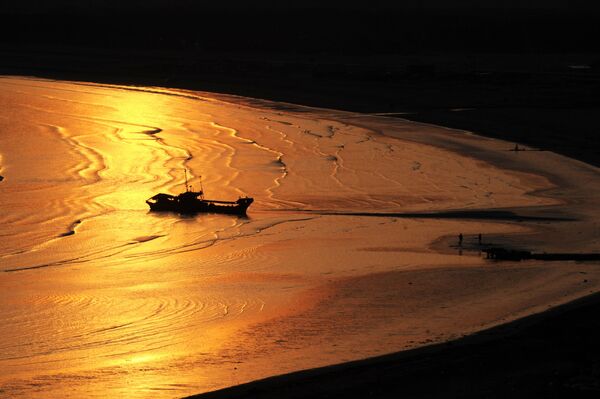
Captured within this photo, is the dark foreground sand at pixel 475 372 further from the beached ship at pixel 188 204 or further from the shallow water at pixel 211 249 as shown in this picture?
the beached ship at pixel 188 204

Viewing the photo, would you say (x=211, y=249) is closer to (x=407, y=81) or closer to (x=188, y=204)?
(x=188, y=204)

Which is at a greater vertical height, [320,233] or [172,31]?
[172,31]

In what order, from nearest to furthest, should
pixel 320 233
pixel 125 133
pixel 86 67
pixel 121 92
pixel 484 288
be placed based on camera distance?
pixel 484 288, pixel 320 233, pixel 125 133, pixel 121 92, pixel 86 67

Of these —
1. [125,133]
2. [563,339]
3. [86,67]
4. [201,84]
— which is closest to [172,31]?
[86,67]

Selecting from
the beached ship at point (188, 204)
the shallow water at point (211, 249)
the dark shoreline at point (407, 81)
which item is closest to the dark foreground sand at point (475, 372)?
the shallow water at point (211, 249)

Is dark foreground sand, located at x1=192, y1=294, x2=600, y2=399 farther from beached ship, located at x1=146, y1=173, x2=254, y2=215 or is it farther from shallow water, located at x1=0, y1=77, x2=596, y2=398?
beached ship, located at x1=146, y1=173, x2=254, y2=215

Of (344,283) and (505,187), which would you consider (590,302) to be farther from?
(505,187)

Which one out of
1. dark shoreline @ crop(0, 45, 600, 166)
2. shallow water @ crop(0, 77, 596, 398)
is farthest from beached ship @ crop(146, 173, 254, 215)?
dark shoreline @ crop(0, 45, 600, 166)

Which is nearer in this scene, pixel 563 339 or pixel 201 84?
pixel 563 339
